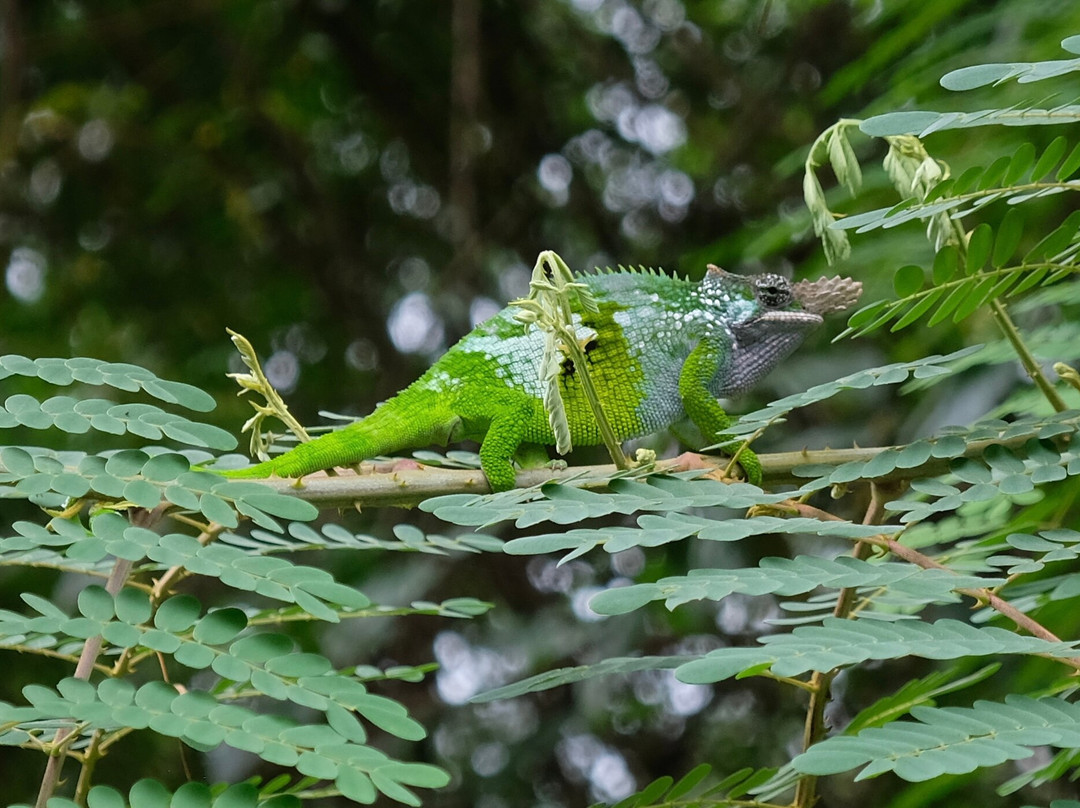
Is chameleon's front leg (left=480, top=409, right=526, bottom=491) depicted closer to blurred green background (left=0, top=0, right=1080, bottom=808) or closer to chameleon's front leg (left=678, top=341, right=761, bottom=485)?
chameleon's front leg (left=678, top=341, right=761, bottom=485)

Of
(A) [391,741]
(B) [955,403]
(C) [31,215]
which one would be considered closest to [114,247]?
(C) [31,215]

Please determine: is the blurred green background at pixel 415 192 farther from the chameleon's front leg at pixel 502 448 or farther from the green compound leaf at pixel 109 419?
the green compound leaf at pixel 109 419

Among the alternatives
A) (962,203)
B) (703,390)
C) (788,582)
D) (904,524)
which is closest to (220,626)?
(788,582)

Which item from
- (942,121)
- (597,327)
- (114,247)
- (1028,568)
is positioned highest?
(114,247)

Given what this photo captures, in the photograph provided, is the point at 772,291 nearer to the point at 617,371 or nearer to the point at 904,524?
the point at 617,371

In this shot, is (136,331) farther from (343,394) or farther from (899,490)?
(899,490)

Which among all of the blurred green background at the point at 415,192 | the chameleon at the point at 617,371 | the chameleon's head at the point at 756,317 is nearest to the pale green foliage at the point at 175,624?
the chameleon at the point at 617,371

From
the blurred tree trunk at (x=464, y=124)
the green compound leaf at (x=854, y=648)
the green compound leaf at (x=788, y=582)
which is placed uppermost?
the blurred tree trunk at (x=464, y=124)

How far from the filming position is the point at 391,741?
416cm

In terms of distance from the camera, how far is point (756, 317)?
2.26 m

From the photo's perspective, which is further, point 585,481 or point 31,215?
point 31,215

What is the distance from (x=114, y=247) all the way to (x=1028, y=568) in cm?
503

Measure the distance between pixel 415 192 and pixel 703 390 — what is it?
400cm

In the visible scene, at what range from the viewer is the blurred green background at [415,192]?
482 cm
